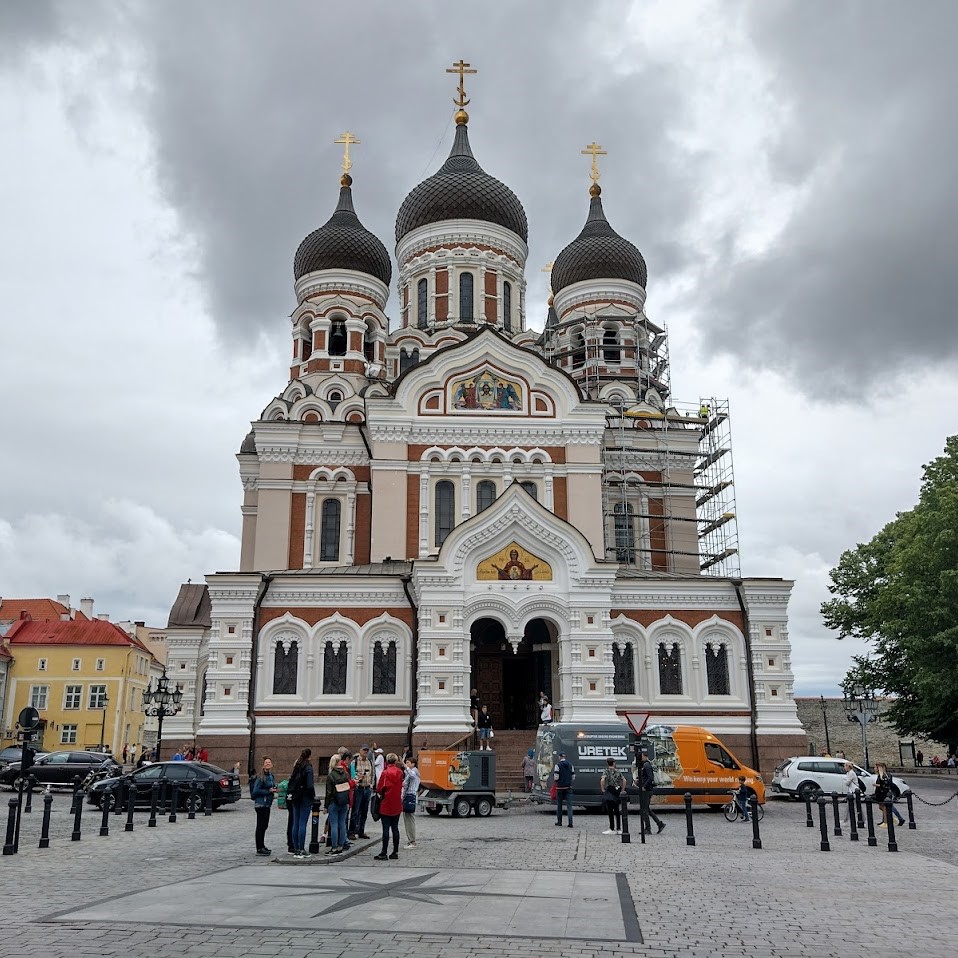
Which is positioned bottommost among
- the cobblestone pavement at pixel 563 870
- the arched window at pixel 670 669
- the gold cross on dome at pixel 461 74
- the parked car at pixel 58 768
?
the cobblestone pavement at pixel 563 870

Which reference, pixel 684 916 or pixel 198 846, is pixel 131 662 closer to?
pixel 198 846

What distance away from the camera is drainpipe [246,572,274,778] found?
27.5 metres

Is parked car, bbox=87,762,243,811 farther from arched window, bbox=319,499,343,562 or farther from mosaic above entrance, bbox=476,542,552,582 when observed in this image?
arched window, bbox=319,499,343,562

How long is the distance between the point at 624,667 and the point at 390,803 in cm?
1632

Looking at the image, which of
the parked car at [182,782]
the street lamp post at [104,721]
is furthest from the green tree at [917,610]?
the street lamp post at [104,721]

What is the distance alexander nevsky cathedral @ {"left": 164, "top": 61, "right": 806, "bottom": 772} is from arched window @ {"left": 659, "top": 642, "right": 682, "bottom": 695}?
0.07m

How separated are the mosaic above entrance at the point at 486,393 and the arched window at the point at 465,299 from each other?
7.03 meters

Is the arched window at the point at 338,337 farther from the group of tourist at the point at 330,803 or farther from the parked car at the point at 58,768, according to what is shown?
the group of tourist at the point at 330,803

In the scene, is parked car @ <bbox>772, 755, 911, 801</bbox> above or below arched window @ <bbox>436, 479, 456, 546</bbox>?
below

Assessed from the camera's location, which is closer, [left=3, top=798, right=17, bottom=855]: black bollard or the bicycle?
[left=3, top=798, right=17, bottom=855]: black bollard

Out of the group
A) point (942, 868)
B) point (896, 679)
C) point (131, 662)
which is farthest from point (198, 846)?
point (131, 662)

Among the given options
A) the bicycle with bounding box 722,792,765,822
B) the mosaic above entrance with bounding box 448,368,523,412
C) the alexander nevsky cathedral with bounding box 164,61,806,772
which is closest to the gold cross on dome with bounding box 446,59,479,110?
the alexander nevsky cathedral with bounding box 164,61,806,772

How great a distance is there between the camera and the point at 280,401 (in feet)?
127

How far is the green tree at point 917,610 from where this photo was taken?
31.1m
